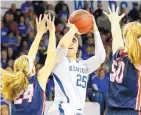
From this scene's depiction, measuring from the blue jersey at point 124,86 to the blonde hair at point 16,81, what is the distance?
105 centimetres

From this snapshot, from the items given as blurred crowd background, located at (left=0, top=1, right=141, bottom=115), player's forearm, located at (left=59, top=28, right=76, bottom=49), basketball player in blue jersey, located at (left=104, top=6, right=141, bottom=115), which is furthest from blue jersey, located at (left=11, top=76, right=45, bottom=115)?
blurred crowd background, located at (left=0, top=1, right=141, bottom=115)

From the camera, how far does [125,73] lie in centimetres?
641

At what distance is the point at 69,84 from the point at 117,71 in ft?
1.80

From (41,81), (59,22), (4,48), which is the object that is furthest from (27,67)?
(59,22)

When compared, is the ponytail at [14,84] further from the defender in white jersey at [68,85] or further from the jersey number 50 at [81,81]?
the jersey number 50 at [81,81]

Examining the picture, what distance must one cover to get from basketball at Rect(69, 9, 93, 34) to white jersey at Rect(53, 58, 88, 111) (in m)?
0.44

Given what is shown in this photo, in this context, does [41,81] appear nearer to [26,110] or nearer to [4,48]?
[26,110]

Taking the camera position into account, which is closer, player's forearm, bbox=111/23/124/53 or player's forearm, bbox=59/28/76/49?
player's forearm, bbox=59/28/76/49

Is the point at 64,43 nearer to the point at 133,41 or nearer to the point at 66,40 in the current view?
the point at 66,40

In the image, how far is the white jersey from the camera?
6.46 meters

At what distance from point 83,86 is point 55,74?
34 centimetres

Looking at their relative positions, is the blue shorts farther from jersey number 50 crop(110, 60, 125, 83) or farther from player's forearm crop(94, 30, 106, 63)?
player's forearm crop(94, 30, 106, 63)

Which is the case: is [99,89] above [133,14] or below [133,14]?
below

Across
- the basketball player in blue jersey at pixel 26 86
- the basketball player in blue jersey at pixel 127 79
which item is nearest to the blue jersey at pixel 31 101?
the basketball player in blue jersey at pixel 26 86
